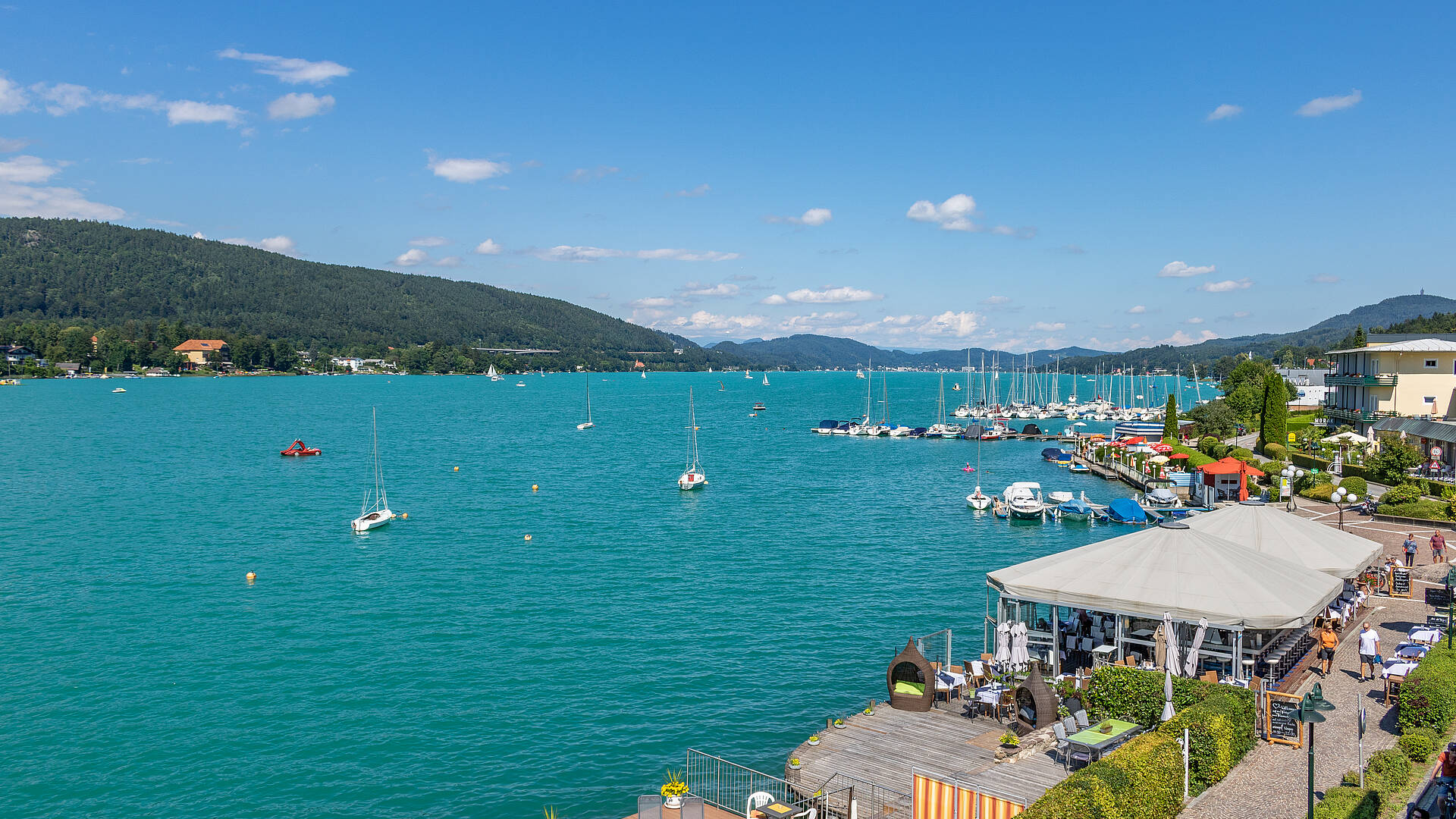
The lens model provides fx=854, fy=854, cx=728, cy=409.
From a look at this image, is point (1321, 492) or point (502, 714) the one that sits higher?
point (1321, 492)

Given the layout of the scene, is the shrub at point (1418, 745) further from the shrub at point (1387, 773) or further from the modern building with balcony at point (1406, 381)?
the modern building with balcony at point (1406, 381)

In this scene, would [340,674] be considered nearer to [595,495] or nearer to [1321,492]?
[595,495]

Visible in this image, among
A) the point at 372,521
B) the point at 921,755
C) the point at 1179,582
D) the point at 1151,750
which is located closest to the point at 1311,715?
the point at 1151,750

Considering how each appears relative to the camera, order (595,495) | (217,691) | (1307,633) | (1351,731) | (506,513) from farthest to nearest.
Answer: (595,495)
(506,513)
(217,691)
(1307,633)
(1351,731)

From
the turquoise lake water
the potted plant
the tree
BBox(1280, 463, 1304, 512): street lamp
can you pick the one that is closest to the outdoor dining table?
the potted plant

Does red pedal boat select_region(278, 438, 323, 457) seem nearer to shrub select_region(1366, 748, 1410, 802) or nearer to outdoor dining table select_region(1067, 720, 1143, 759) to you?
outdoor dining table select_region(1067, 720, 1143, 759)

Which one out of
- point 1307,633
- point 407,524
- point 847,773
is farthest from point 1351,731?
point 407,524

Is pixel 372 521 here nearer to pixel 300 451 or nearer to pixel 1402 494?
pixel 300 451
